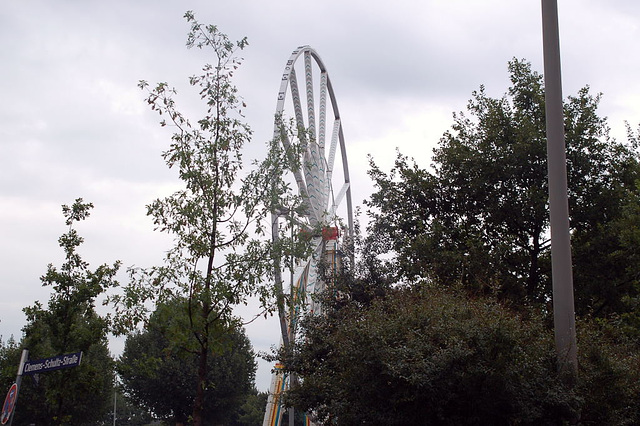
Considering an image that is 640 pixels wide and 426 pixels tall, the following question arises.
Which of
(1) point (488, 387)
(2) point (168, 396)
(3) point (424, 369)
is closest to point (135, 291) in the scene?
(3) point (424, 369)

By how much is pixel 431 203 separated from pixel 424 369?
1828 centimetres

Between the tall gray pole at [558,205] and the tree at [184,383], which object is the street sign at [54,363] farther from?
the tree at [184,383]

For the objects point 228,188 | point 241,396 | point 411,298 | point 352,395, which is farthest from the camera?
point 241,396

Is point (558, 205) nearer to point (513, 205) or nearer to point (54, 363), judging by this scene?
point (54, 363)

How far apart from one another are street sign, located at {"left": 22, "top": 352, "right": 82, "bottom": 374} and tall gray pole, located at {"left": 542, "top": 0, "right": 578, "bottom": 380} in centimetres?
856

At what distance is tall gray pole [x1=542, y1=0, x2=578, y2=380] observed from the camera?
927cm

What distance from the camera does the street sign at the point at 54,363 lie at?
13.1m

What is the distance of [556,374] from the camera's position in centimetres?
1012

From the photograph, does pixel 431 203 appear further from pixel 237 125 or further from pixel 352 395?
pixel 352 395

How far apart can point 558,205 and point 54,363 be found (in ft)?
30.6

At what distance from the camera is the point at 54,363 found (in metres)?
13.2

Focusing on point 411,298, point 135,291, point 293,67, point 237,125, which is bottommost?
point 135,291

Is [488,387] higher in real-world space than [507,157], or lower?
lower

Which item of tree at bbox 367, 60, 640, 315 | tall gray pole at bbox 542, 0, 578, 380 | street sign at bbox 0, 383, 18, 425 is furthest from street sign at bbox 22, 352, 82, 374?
tree at bbox 367, 60, 640, 315
